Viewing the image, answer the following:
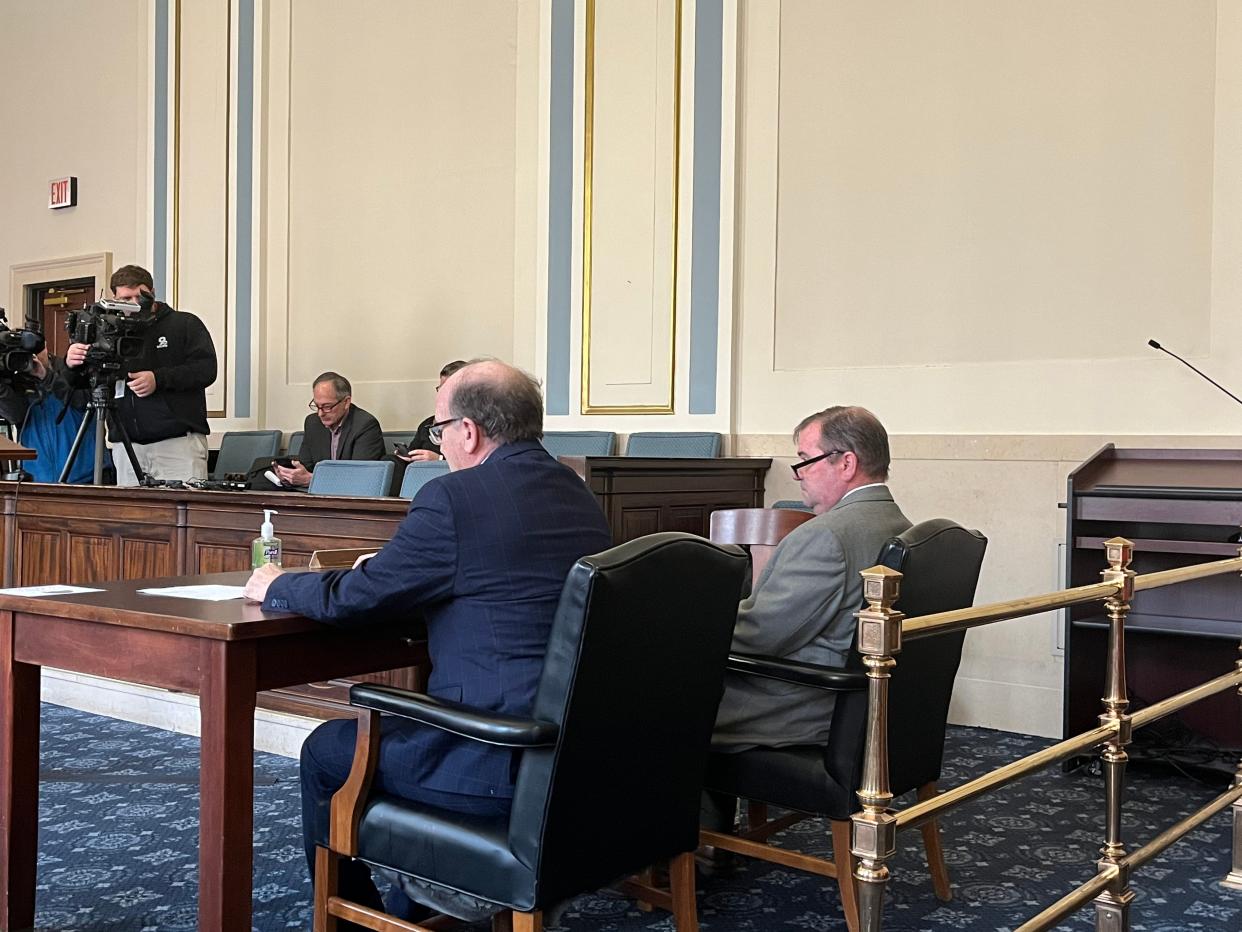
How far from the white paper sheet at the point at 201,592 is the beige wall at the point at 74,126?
6.57 meters

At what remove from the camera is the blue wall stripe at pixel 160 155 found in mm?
8508

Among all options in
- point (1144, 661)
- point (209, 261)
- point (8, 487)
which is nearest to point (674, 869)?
point (1144, 661)

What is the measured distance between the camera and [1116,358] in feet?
16.2

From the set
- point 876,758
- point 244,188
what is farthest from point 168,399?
point 876,758

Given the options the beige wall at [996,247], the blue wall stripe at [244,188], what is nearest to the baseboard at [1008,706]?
the beige wall at [996,247]

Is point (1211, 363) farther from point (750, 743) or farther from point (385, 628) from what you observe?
point (385, 628)

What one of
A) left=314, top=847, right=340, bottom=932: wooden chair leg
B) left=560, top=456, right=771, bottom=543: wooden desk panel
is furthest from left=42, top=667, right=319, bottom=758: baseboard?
left=314, top=847, right=340, bottom=932: wooden chair leg

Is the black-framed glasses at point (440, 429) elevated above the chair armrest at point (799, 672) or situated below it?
above

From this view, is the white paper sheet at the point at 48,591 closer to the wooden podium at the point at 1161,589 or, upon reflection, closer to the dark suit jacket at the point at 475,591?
the dark suit jacket at the point at 475,591

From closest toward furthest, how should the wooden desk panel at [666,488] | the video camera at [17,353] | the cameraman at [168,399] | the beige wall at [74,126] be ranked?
1. the wooden desk panel at [666,488]
2. the video camera at [17,353]
3. the cameraman at [168,399]
4. the beige wall at [74,126]

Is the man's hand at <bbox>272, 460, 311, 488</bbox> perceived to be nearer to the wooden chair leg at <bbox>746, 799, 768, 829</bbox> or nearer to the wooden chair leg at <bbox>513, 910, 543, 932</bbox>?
the wooden chair leg at <bbox>746, 799, 768, 829</bbox>

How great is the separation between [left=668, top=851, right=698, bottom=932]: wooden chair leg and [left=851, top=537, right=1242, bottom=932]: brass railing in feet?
1.69

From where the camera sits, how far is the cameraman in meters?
6.20

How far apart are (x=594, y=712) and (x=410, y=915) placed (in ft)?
2.64
